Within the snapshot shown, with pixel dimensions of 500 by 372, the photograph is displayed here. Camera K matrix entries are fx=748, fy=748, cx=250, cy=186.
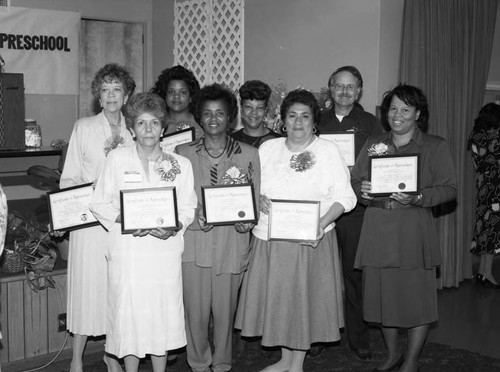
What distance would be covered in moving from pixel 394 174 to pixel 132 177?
1.34 metres

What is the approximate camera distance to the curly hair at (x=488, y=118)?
249 inches

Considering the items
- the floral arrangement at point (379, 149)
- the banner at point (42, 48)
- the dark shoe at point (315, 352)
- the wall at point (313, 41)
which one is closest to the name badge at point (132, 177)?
the floral arrangement at point (379, 149)

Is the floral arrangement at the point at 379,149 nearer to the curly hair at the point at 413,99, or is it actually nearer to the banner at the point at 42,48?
the curly hair at the point at 413,99

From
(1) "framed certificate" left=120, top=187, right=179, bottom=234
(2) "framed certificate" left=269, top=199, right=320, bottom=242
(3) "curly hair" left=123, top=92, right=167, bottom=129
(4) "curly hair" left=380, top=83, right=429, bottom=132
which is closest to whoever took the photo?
(1) "framed certificate" left=120, top=187, right=179, bottom=234

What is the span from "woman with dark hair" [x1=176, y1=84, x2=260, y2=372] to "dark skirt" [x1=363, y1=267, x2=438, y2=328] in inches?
29.0

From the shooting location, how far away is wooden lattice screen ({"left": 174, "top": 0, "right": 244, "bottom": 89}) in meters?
7.28

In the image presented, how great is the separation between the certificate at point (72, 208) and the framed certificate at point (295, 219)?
0.94m

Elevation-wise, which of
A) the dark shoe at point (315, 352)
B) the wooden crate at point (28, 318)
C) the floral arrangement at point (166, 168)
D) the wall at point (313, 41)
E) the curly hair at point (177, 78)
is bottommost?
the dark shoe at point (315, 352)

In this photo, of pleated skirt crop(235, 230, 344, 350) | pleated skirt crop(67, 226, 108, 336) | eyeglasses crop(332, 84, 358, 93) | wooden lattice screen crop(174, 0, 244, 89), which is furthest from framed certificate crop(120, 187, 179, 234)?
wooden lattice screen crop(174, 0, 244, 89)

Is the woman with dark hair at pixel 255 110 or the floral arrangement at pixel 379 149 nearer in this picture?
the floral arrangement at pixel 379 149

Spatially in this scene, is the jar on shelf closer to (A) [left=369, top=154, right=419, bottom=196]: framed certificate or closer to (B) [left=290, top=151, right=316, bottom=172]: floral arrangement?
(B) [left=290, top=151, right=316, bottom=172]: floral arrangement

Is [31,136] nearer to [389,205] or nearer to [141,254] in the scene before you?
[141,254]

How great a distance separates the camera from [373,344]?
4.81m

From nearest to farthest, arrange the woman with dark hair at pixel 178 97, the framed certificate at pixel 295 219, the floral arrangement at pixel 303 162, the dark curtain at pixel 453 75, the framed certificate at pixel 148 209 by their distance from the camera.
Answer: the framed certificate at pixel 148 209
the framed certificate at pixel 295 219
the floral arrangement at pixel 303 162
the woman with dark hair at pixel 178 97
the dark curtain at pixel 453 75
